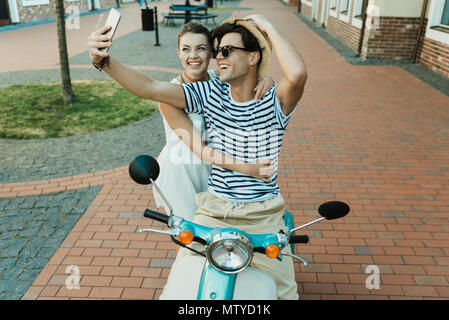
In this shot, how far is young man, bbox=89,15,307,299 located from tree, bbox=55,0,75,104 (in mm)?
6406

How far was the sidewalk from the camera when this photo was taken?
11.0ft

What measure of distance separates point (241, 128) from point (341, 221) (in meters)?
2.38

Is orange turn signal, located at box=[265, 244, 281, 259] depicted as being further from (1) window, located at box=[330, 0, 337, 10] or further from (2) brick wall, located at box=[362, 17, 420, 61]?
(1) window, located at box=[330, 0, 337, 10]

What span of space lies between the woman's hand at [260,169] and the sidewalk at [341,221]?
5.10 feet

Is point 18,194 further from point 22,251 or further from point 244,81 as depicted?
point 244,81

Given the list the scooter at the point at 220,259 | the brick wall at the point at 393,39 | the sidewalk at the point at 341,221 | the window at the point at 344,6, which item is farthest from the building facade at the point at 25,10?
the scooter at the point at 220,259

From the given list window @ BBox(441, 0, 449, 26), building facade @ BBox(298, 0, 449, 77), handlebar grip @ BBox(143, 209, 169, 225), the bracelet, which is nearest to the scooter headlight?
handlebar grip @ BBox(143, 209, 169, 225)

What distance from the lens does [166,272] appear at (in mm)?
3457

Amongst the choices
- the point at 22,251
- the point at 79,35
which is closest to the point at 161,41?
the point at 79,35

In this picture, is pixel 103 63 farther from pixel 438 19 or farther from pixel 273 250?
pixel 438 19

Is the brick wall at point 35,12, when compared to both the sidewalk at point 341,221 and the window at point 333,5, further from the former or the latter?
the sidewalk at point 341,221

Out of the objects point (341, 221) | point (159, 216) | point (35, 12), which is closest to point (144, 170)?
point (159, 216)
